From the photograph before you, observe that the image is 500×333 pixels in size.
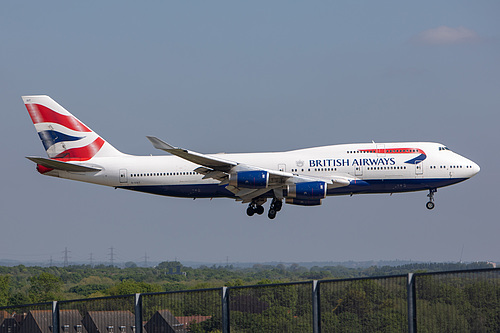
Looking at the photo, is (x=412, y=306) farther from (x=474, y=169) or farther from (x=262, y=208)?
(x=262, y=208)

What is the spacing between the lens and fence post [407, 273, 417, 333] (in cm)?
1290

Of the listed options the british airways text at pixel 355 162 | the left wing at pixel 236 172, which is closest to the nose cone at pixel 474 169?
the british airways text at pixel 355 162

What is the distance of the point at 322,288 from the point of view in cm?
1399

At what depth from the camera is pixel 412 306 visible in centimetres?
1302

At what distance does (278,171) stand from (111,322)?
2934cm

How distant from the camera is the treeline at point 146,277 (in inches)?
2030

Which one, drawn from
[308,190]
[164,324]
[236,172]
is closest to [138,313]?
[164,324]

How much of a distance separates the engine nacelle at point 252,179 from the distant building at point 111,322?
84.6 feet

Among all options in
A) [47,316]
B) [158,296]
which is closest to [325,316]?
[158,296]

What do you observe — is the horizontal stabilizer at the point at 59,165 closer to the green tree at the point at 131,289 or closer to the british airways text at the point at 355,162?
the green tree at the point at 131,289

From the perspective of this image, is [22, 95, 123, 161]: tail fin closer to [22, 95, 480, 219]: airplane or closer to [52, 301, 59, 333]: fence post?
[22, 95, 480, 219]: airplane

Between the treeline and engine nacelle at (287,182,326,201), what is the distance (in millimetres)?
7704

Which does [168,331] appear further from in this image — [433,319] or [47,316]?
[433,319]

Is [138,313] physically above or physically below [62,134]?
below
